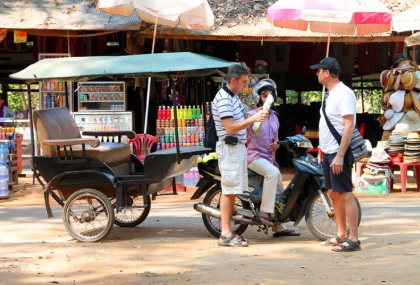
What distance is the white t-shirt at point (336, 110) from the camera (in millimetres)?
7258

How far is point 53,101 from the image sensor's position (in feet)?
50.1

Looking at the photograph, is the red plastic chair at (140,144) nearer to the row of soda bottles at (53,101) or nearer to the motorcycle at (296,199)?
the row of soda bottles at (53,101)

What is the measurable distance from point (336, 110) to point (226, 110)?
111 centimetres

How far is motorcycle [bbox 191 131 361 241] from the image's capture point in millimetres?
7941

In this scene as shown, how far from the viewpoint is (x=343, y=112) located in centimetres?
724

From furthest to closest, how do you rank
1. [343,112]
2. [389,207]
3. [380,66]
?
[380,66] < [389,207] < [343,112]

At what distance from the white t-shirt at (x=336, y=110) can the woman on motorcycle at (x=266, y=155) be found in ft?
2.51

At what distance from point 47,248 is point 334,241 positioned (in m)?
2.99

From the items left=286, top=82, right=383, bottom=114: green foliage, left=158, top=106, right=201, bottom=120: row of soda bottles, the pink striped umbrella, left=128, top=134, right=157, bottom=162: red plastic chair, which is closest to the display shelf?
left=128, top=134, right=157, bottom=162: red plastic chair

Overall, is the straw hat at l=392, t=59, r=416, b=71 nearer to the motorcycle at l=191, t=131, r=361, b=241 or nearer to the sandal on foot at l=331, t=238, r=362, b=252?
the motorcycle at l=191, t=131, r=361, b=241

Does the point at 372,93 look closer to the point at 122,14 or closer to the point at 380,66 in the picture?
the point at 380,66

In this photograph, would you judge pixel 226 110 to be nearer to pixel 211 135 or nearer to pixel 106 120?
pixel 211 135

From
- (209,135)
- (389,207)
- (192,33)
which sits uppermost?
(192,33)

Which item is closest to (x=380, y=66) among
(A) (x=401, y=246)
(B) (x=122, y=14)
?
(B) (x=122, y=14)
